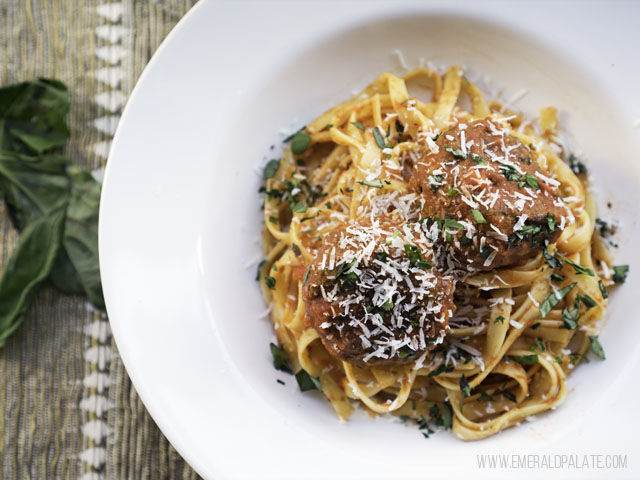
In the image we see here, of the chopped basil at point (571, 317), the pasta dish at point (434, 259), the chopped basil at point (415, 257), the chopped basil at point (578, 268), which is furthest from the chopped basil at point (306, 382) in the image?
the chopped basil at point (578, 268)

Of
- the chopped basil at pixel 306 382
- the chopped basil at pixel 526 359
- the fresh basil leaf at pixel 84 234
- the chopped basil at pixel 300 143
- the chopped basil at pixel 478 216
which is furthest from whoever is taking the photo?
the fresh basil leaf at pixel 84 234

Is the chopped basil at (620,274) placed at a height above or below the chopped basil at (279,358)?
above

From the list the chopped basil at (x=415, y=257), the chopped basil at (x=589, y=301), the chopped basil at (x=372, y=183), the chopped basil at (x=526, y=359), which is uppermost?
the chopped basil at (x=372, y=183)

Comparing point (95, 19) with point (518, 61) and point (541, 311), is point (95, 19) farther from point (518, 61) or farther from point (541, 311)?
point (541, 311)

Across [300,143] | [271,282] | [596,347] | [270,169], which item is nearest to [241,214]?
[270,169]

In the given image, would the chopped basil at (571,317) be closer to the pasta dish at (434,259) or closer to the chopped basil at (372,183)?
the pasta dish at (434,259)
